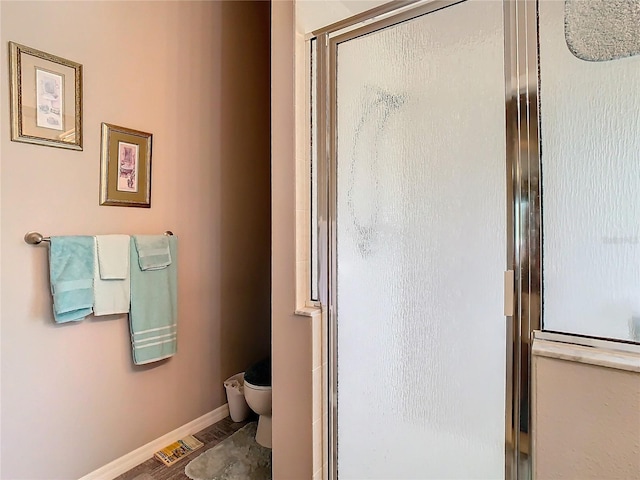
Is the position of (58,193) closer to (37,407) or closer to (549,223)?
(37,407)

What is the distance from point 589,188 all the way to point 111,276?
1822 mm

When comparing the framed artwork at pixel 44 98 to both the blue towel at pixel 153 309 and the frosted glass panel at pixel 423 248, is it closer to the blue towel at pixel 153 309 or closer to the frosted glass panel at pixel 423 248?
the blue towel at pixel 153 309

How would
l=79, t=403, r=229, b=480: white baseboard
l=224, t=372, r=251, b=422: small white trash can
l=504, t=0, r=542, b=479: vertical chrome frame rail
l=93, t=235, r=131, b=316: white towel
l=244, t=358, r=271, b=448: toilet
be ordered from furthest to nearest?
l=224, t=372, r=251, b=422: small white trash can → l=244, t=358, r=271, b=448: toilet → l=79, t=403, r=229, b=480: white baseboard → l=93, t=235, r=131, b=316: white towel → l=504, t=0, r=542, b=479: vertical chrome frame rail

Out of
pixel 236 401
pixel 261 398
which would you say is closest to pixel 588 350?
pixel 261 398

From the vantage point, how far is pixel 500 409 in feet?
3.89

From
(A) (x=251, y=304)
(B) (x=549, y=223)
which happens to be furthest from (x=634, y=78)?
(A) (x=251, y=304)

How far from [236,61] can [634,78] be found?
79.5 inches

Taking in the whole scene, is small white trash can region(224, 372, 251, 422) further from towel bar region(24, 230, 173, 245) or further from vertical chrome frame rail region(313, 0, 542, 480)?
vertical chrome frame rail region(313, 0, 542, 480)

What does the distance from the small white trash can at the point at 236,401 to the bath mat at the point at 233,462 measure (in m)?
0.20

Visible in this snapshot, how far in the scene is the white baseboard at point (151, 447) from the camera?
5.58ft

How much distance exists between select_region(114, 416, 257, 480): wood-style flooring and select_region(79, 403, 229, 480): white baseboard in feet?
0.08

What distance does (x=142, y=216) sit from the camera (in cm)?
183

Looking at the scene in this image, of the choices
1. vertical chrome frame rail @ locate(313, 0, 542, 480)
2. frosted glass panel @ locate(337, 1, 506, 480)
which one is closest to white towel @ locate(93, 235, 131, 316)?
frosted glass panel @ locate(337, 1, 506, 480)

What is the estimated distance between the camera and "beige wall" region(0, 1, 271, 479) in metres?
1.43
